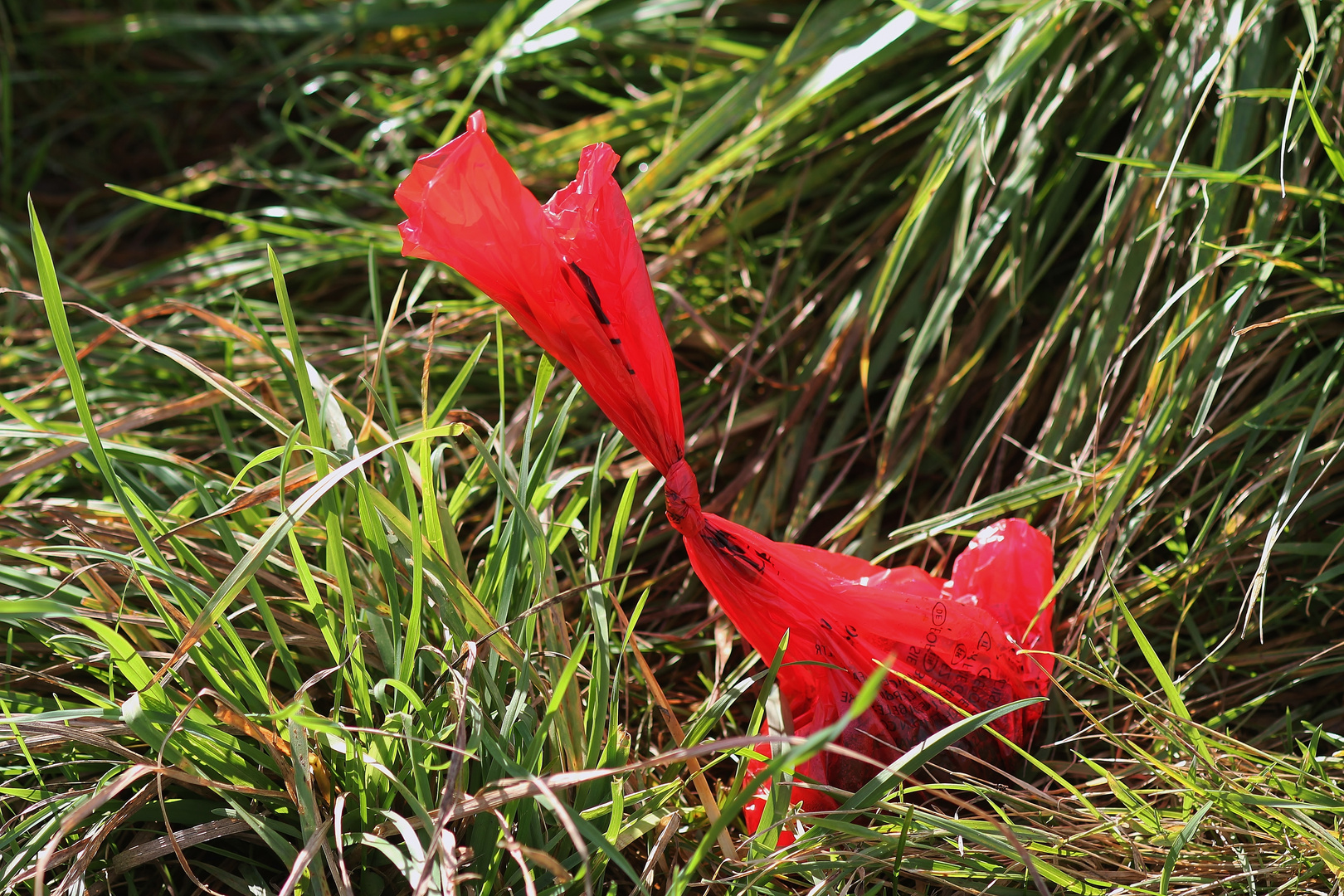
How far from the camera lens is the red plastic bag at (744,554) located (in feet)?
2.61

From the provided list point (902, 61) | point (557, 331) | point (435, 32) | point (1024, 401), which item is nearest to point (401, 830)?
point (557, 331)

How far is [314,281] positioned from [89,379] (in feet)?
1.22

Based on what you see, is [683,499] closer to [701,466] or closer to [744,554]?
[744,554]

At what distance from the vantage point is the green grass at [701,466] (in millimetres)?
812

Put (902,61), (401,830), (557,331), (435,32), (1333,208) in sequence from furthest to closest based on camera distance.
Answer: (435,32) → (902,61) → (1333,208) → (557,331) → (401,830)

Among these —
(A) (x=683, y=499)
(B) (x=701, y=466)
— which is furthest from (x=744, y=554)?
(B) (x=701, y=466)

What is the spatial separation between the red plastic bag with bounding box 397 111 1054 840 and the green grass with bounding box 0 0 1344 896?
0.21 ft

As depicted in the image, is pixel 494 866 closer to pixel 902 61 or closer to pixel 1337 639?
pixel 1337 639

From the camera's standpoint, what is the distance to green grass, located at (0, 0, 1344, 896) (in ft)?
2.66

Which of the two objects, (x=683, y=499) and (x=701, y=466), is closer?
(x=683, y=499)

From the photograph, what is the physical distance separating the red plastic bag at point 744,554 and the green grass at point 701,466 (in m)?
0.06

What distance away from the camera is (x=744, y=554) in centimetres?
87

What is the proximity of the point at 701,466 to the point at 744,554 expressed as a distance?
46cm

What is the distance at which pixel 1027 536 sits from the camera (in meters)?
1.01
